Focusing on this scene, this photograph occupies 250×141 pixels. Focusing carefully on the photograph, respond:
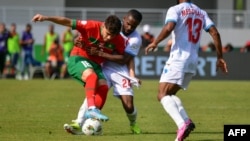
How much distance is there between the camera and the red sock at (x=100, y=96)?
12796 mm

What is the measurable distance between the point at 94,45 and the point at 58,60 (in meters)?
20.1

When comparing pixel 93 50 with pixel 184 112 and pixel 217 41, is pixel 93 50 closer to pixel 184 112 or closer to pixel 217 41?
pixel 184 112

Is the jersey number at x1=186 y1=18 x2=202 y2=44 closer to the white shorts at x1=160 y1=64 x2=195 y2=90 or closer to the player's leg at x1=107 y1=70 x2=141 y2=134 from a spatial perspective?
the white shorts at x1=160 y1=64 x2=195 y2=90

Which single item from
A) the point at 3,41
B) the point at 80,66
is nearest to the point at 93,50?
the point at 80,66

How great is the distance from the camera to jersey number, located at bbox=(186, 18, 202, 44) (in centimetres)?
1213

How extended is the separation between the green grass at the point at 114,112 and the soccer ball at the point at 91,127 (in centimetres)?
9

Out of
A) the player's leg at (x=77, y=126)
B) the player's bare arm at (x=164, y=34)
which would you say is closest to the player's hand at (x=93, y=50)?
the player's leg at (x=77, y=126)

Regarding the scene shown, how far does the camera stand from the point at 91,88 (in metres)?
12.6

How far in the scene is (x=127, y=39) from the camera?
13492 millimetres

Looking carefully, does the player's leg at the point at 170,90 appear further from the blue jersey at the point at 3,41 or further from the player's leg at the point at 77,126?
the blue jersey at the point at 3,41

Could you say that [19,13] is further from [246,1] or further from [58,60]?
[246,1]

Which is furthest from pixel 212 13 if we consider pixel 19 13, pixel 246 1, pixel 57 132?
pixel 57 132

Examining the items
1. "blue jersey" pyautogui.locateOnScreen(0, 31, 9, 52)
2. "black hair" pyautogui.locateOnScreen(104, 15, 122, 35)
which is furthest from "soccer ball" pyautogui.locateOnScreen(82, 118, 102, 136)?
"blue jersey" pyautogui.locateOnScreen(0, 31, 9, 52)

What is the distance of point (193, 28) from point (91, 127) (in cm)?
207
